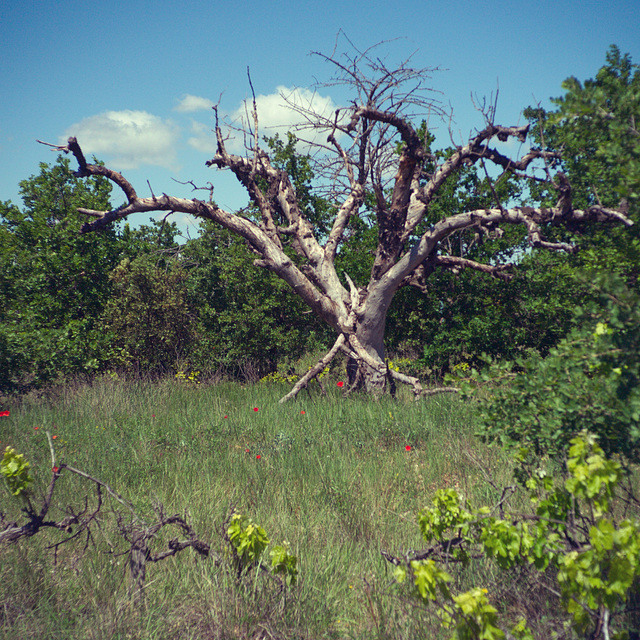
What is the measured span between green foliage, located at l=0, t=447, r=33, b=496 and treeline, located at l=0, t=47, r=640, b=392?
572cm

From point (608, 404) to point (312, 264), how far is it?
6.32 m

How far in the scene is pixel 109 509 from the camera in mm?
3725

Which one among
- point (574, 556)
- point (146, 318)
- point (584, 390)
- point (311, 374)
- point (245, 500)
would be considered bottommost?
point (245, 500)

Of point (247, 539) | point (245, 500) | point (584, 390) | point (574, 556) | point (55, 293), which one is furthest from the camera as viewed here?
point (55, 293)

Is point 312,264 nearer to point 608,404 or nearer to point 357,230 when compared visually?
point 357,230

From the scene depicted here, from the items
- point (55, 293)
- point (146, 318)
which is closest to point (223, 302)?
point (146, 318)

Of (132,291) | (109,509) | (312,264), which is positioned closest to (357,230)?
Answer: (312,264)

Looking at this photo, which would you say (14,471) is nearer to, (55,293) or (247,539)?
(247,539)

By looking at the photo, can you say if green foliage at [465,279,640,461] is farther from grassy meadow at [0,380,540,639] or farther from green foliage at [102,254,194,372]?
green foliage at [102,254,194,372]

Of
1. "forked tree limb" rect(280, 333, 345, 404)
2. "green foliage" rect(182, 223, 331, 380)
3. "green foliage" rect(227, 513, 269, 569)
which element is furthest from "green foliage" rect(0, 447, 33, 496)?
"green foliage" rect(182, 223, 331, 380)

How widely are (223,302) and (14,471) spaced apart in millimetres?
7779

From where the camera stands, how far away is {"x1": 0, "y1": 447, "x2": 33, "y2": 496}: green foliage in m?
2.51

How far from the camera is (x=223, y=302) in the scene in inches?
402

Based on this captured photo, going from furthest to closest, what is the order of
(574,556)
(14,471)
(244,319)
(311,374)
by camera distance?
(244,319) → (311,374) → (14,471) → (574,556)
